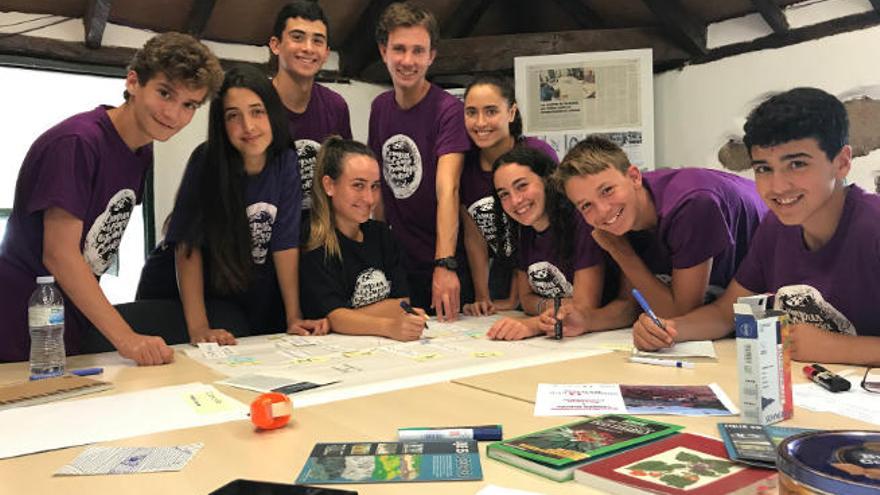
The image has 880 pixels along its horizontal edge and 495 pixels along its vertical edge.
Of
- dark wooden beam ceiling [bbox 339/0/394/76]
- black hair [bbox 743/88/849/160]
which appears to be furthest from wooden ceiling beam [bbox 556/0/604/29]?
black hair [bbox 743/88/849/160]

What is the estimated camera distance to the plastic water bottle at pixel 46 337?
4.98 feet

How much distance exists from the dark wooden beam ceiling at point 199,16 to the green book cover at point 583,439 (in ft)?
13.9

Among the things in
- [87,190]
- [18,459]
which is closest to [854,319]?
[18,459]

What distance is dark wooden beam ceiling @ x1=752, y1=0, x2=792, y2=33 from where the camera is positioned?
4387mm

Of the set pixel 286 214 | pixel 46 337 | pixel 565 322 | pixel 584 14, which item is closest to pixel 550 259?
pixel 565 322

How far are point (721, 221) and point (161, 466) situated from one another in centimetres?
145

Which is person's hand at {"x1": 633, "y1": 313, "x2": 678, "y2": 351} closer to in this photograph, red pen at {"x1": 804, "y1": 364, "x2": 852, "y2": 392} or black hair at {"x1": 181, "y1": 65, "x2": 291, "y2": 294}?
red pen at {"x1": 804, "y1": 364, "x2": 852, "y2": 392}

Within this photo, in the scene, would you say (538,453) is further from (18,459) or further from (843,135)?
(843,135)

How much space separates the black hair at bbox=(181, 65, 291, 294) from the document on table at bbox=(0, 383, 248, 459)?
0.74m

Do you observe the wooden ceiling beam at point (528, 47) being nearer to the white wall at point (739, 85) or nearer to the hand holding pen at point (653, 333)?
the white wall at point (739, 85)

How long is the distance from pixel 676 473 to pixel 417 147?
1.97m

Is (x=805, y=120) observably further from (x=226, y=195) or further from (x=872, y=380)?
(x=226, y=195)

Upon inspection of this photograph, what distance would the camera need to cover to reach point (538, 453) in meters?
0.89

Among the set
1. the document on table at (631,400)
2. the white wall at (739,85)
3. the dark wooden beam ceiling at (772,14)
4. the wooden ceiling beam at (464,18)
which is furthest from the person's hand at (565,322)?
the wooden ceiling beam at (464,18)
